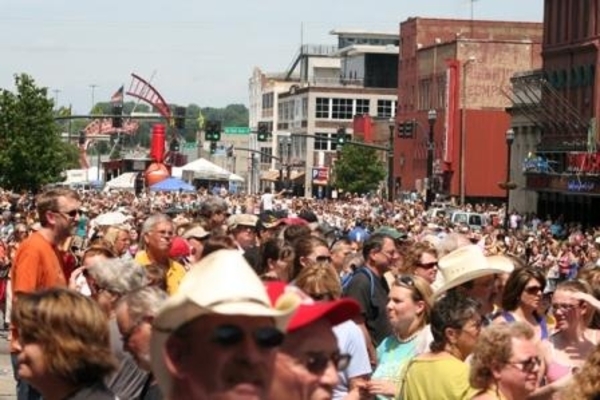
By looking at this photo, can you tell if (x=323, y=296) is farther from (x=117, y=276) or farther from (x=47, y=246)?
(x=47, y=246)

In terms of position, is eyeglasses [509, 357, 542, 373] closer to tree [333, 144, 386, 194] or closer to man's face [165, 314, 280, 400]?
man's face [165, 314, 280, 400]

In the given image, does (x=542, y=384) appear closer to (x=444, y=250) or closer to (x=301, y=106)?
(x=444, y=250)

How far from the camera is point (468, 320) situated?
8.20 meters

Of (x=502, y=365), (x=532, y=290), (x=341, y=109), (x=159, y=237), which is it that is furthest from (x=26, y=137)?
(x=341, y=109)

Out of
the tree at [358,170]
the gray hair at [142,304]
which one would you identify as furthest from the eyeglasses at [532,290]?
the tree at [358,170]

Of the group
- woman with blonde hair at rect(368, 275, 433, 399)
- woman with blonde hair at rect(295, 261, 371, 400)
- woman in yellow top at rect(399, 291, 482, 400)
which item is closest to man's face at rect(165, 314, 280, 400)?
woman in yellow top at rect(399, 291, 482, 400)

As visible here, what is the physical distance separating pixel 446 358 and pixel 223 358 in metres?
4.56

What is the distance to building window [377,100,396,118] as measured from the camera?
146 metres

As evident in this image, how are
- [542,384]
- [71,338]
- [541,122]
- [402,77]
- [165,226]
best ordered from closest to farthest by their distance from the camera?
[71,338] → [542,384] → [165,226] → [541,122] → [402,77]

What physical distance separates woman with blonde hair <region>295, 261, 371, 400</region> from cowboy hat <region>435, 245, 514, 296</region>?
677 millimetres

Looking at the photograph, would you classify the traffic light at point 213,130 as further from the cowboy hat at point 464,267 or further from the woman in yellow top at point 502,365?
the woman in yellow top at point 502,365

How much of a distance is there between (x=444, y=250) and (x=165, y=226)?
2434mm

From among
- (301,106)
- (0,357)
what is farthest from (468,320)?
(301,106)

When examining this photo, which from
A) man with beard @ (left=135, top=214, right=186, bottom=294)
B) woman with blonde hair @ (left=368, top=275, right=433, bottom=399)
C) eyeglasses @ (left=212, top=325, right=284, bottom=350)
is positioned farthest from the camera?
man with beard @ (left=135, top=214, right=186, bottom=294)
